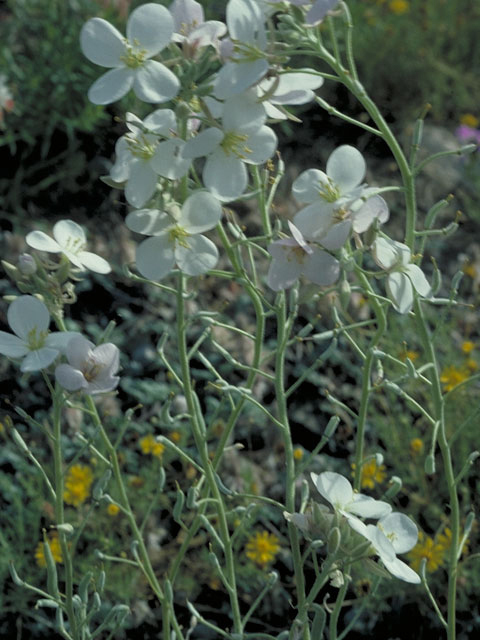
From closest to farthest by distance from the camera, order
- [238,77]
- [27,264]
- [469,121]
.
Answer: [238,77]
[27,264]
[469,121]

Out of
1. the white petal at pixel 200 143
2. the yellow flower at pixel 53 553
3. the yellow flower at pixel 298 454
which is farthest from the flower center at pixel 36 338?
the yellow flower at pixel 298 454

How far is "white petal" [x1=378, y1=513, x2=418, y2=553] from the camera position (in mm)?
1202

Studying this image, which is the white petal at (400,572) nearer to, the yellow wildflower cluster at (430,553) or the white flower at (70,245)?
the white flower at (70,245)

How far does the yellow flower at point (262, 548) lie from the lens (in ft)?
6.81

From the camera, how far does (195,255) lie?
3.66 ft

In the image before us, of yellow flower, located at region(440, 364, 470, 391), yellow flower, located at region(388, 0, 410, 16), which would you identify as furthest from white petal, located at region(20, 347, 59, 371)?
yellow flower, located at region(388, 0, 410, 16)

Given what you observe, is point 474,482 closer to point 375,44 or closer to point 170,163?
point 170,163

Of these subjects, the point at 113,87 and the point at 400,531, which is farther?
the point at 400,531

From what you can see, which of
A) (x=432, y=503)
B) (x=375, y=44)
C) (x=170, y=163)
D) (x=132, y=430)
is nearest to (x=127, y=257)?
(x=132, y=430)

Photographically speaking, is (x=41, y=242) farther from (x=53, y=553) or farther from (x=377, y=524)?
(x=53, y=553)

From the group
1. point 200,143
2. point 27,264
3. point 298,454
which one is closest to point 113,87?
point 200,143

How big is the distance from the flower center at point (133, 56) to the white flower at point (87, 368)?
33cm

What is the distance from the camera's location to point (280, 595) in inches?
84.3

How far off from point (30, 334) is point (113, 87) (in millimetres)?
322
